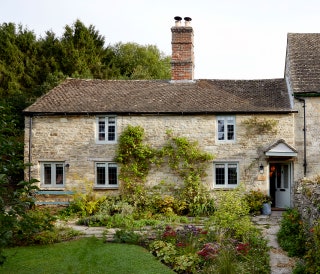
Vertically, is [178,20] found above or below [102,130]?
above

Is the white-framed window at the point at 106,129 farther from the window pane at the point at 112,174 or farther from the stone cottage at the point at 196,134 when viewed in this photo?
the window pane at the point at 112,174

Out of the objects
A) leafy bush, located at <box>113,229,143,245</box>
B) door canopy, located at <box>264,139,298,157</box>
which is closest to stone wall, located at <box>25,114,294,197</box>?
door canopy, located at <box>264,139,298,157</box>

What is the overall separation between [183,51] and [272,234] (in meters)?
11.3

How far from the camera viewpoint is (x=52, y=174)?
18906mm

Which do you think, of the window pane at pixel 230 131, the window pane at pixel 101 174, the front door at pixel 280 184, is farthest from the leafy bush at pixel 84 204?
the front door at pixel 280 184

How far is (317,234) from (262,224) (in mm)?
7476

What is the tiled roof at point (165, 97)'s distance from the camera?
1864 centimetres

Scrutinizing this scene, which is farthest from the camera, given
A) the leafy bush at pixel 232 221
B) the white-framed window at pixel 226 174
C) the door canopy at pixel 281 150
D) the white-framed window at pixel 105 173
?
the white-framed window at pixel 105 173

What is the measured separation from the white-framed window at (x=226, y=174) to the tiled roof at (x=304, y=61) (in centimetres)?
445

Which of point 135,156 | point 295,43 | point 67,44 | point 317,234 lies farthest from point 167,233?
point 67,44

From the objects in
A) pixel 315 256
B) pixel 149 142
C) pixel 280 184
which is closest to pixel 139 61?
pixel 149 142

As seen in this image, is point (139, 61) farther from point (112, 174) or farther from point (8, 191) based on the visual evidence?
point (8, 191)

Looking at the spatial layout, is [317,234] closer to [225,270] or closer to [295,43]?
[225,270]

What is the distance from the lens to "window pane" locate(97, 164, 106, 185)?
18828 mm
